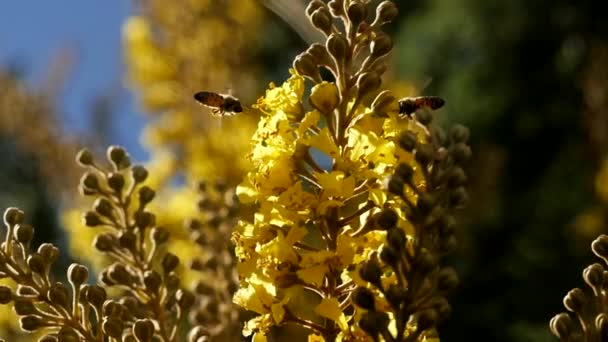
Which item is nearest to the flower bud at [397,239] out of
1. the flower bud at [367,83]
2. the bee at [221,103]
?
the flower bud at [367,83]

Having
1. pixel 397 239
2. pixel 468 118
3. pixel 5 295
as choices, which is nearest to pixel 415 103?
pixel 397 239

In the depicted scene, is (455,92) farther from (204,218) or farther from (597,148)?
(204,218)

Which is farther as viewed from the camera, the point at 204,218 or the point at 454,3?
the point at 454,3

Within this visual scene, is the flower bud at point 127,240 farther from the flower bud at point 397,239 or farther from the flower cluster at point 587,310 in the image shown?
the flower cluster at point 587,310

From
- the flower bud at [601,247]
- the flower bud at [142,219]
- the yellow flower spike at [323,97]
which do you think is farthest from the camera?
the flower bud at [142,219]

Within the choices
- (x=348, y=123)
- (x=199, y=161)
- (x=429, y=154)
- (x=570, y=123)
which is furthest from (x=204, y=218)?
(x=570, y=123)

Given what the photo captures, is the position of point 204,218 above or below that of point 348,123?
above
